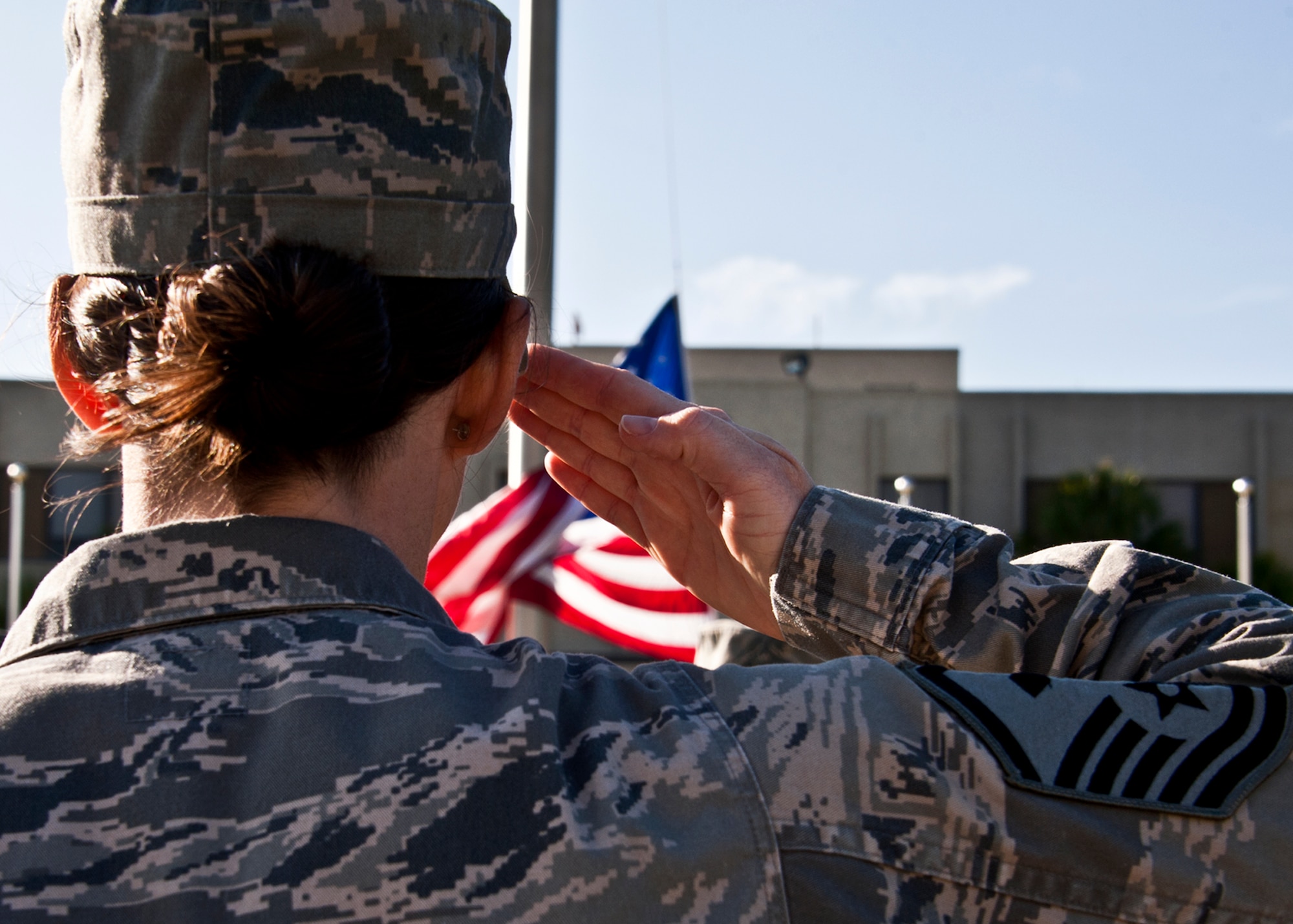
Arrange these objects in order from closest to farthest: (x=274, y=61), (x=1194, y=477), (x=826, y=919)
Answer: (x=826, y=919), (x=274, y=61), (x=1194, y=477)

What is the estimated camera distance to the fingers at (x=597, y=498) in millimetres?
2064

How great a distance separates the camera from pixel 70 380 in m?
1.36

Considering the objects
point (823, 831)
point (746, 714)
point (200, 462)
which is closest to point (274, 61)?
point (200, 462)

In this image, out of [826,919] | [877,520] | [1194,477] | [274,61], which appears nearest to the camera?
[826,919]

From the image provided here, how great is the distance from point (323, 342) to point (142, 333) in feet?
0.68

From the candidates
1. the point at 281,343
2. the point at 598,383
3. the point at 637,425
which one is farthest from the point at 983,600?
the point at 281,343

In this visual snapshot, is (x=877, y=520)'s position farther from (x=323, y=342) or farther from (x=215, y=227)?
(x=215, y=227)

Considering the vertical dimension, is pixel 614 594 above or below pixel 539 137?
below

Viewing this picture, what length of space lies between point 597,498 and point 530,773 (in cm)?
101

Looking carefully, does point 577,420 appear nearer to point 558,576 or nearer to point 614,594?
point 614,594

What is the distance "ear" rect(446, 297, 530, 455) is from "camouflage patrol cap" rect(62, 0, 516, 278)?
0.12 meters

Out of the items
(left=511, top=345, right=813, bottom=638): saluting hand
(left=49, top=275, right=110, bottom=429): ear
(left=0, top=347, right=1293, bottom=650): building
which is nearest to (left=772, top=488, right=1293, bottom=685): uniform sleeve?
(left=511, top=345, right=813, bottom=638): saluting hand

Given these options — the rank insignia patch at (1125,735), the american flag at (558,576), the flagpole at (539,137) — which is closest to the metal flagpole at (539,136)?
the flagpole at (539,137)

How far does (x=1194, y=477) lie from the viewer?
2736 cm
